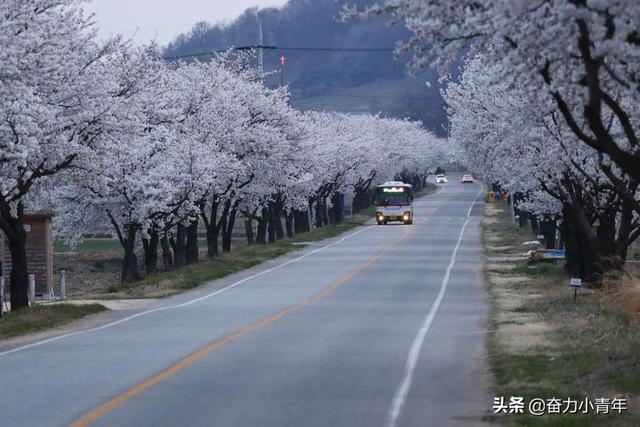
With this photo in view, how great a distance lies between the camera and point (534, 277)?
38.5m

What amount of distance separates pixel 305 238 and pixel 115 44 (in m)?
40.1

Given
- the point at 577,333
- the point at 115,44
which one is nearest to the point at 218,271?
the point at 115,44

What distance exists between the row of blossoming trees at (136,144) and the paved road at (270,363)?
3.81 metres

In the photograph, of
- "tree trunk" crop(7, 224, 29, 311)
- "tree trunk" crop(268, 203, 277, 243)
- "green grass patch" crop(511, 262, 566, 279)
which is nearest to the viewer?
"tree trunk" crop(7, 224, 29, 311)

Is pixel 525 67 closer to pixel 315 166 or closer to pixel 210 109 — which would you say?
pixel 210 109

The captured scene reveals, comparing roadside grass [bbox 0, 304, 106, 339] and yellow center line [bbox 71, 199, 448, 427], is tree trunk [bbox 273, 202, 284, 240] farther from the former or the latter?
roadside grass [bbox 0, 304, 106, 339]

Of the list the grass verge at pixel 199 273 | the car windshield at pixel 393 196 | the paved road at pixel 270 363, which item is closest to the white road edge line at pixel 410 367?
the paved road at pixel 270 363

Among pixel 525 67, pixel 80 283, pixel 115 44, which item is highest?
pixel 115 44

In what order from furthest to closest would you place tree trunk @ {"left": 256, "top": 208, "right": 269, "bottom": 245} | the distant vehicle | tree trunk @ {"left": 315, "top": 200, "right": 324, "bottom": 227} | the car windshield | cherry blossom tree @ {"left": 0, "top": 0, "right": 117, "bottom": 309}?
tree trunk @ {"left": 315, "top": 200, "right": 324, "bottom": 227}, the distant vehicle, the car windshield, tree trunk @ {"left": 256, "top": 208, "right": 269, "bottom": 245}, cherry blossom tree @ {"left": 0, "top": 0, "right": 117, "bottom": 309}

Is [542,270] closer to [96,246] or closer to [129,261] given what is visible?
[129,261]

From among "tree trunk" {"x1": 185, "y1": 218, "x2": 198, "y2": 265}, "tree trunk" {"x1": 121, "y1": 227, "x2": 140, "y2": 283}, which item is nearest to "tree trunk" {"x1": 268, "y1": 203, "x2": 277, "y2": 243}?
"tree trunk" {"x1": 185, "y1": 218, "x2": 198, "y2": 265}

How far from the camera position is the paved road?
12.8 meters

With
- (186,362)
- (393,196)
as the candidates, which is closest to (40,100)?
(186,362)

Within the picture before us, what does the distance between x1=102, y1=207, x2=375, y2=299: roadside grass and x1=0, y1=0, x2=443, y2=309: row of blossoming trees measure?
79.5 inches
